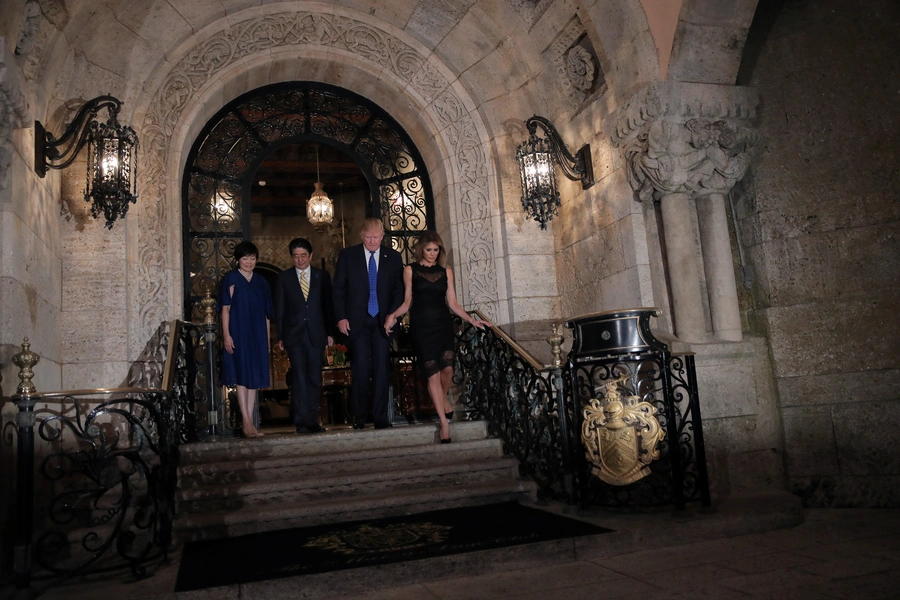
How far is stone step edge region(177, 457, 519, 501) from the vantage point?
503 centimetres

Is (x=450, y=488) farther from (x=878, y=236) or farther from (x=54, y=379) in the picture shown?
(x=878, y=236)

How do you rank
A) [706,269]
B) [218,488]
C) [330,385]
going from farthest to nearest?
[330,385], [706,269], [218,488]

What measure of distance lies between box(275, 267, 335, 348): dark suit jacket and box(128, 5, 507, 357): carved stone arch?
46.8 inches

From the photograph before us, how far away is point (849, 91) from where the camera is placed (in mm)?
6176

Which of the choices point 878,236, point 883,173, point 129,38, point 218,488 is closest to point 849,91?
point 883,173

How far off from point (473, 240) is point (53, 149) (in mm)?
4094

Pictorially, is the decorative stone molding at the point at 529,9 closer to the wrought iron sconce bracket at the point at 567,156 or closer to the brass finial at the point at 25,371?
the wrought iron sconce bracket at the point at 567,156

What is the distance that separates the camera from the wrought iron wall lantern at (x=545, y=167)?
7238mm

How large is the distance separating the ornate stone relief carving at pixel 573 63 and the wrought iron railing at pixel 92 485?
4.50m

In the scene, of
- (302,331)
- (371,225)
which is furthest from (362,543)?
(371,225)

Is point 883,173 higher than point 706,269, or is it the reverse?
point 883,173

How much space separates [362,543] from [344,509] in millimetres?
736

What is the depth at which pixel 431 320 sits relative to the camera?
243 inches

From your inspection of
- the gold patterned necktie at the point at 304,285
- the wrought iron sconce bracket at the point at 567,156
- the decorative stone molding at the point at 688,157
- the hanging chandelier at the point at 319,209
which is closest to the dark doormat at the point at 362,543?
the gold patterned necktie at the point at 304,285
